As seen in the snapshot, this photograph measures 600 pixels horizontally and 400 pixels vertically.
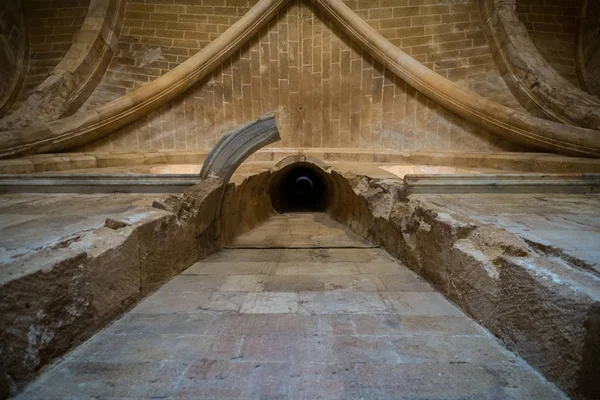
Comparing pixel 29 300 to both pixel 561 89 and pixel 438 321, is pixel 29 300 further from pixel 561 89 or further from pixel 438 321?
pixel 561 89

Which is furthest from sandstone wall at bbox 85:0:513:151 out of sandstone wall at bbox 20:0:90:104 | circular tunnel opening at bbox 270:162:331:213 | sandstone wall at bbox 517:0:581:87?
sandstone wall at bbox 20:0:90:104

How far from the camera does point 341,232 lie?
522cm

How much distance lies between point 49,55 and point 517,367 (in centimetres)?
933

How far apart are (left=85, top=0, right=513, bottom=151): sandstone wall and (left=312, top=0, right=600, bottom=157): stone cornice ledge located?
0.29 m

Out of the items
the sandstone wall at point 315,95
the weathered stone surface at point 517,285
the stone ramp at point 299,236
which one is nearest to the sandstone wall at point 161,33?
the sandstone wall at point 315,95

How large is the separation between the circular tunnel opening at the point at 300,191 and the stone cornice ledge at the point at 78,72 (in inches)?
168

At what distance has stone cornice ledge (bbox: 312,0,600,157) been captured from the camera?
5.34 m

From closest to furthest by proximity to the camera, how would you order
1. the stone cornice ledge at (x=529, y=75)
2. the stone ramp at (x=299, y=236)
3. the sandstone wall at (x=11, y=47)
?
the stone ramp at (x=299, y=236), the stone cornice ledge at (x=529, y=75), the sandstone wall at (x=11, y=47)

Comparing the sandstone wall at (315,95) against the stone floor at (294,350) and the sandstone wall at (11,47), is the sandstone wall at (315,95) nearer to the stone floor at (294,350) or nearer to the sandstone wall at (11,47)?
the sandstone wall at (11,47)

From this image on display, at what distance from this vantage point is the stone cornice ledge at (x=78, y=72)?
6.03 metres

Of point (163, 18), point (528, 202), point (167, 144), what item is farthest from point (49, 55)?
point (528, 202)

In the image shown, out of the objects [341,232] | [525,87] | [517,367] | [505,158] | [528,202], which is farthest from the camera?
[525,87]

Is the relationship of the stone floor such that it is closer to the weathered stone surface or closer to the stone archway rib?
the weathered stone surface

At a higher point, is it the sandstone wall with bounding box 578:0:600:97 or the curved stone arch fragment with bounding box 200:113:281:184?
the sandstone wall with bounding box 578:0:600:97
